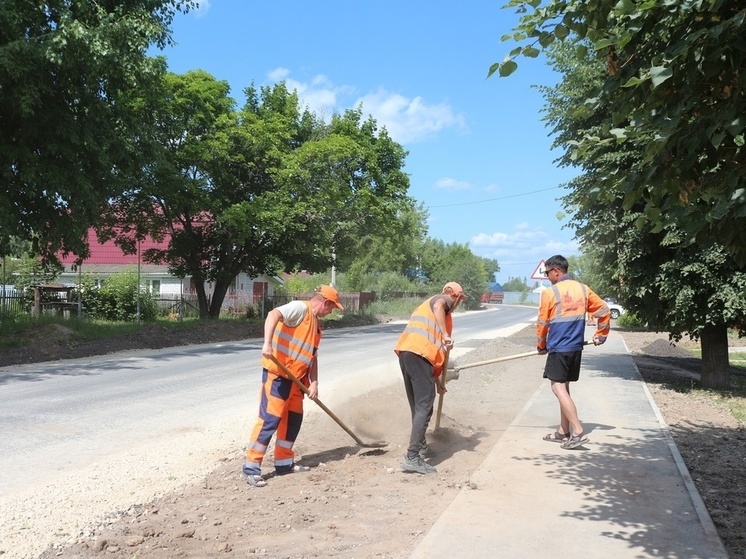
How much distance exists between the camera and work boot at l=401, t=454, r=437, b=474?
5895 mm

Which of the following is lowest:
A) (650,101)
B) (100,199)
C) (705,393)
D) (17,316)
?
(705,393)

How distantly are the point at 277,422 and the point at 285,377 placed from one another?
1.18 feet

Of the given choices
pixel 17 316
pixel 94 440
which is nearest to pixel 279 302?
pixel 17 316

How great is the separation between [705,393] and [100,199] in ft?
44.4

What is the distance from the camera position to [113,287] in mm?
27906

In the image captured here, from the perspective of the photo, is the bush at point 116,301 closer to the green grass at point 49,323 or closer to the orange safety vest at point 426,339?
the green grass at point 49,323

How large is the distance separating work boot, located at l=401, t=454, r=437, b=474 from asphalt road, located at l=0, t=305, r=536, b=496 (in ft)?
9.13

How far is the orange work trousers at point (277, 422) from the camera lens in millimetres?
5582

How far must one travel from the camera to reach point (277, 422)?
571cm

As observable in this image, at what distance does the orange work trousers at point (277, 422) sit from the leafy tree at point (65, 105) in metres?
10.8

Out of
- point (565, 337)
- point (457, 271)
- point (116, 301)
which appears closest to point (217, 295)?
point (116, 301)

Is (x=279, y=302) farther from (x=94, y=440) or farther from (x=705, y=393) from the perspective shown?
(x=94, y=440)

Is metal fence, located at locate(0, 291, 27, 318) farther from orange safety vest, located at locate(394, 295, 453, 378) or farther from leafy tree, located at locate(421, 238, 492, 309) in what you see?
leafy tree, located at locate(421, 238, 492, 309)

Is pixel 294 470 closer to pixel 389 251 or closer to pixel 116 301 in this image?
pixel 116 301
